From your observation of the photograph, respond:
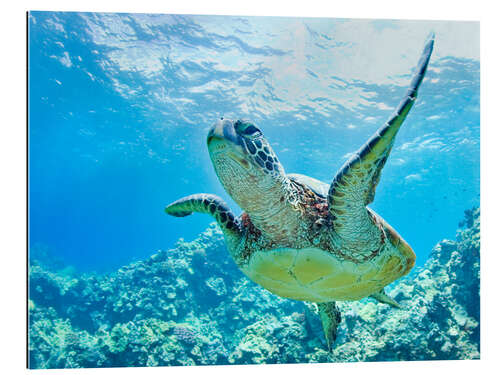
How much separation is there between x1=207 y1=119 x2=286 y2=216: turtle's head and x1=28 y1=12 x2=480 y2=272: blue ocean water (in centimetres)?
339

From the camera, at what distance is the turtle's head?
1450 millimetres

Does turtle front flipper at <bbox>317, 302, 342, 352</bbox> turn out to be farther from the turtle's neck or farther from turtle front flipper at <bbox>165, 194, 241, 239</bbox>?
the turtle's neck

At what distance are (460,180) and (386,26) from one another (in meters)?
14.5

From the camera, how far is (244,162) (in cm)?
150

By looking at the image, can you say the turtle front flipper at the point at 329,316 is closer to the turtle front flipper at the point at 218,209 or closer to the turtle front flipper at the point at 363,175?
the turtle front flipper at the point at 218,209

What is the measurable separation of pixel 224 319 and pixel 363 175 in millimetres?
6569

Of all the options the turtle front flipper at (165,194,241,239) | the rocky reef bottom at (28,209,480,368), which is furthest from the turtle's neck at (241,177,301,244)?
the rocky reef bottom at (28,209,480,368)

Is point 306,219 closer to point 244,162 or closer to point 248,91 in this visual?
point 244,162

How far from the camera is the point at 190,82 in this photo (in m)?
9.02

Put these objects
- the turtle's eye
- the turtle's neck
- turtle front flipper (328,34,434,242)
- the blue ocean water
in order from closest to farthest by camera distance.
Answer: turtle front flipper (328,34,434,242)
the turtle's eye
the turtle's neck
the blue ocean water

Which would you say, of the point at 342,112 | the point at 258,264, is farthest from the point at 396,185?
the point at 258,264

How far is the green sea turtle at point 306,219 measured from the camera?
1.49 metres

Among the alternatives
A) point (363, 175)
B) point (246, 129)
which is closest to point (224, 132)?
point (246, 129)
